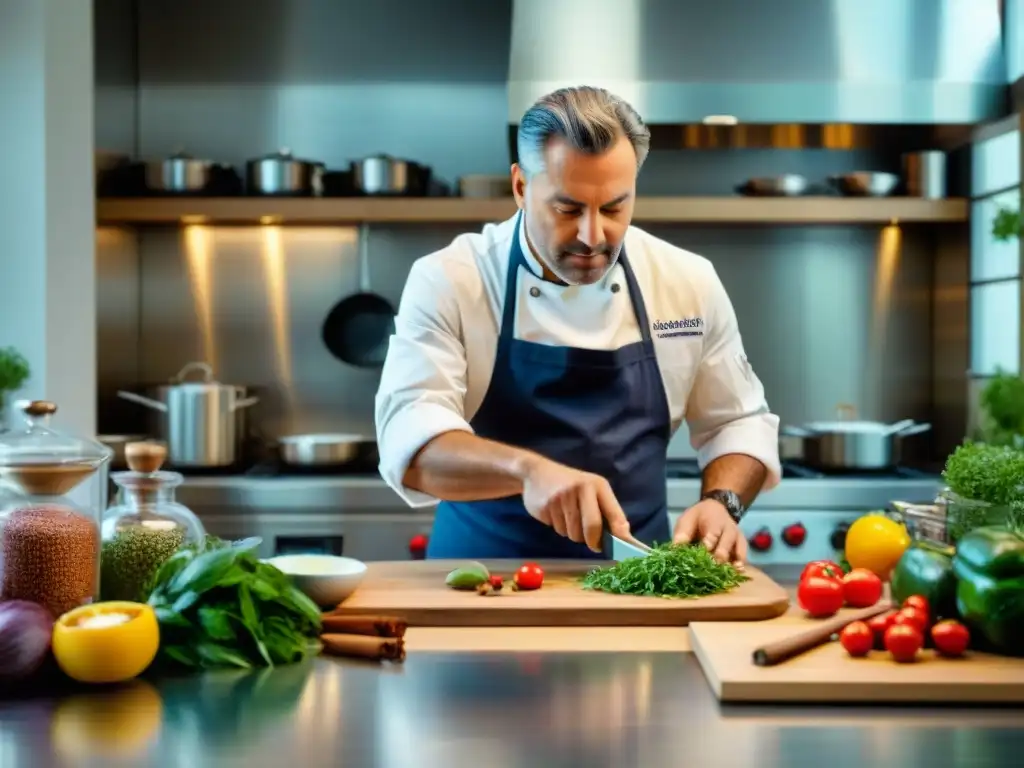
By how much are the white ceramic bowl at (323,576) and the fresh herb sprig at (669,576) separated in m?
0.36

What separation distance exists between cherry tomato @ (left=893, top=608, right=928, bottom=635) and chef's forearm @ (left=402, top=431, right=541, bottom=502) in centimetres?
68

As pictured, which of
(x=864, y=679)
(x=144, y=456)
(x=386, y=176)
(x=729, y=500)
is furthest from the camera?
(x=386, y=176)

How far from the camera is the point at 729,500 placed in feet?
7.61

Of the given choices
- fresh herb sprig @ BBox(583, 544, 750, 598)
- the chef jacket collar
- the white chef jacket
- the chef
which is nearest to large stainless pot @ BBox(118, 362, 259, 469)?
the chef

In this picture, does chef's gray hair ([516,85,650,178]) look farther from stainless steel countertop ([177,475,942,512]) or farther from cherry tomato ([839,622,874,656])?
stainless steel countertop ([177,475,942,512])

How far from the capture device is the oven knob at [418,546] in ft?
11.5

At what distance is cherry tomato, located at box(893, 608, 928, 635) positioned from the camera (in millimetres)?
1586

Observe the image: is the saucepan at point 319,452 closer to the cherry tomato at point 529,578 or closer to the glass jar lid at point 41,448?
the cherry tomato at point 529,578

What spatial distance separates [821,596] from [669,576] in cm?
22

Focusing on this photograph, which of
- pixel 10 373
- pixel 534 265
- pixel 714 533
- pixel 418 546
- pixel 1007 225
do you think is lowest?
pixel 418 546

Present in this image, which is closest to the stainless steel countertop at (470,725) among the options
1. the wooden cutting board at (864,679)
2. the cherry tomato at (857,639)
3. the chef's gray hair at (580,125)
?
the wooden cutting board at (864,679)

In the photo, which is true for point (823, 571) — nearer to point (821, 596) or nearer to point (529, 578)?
point (821, 596)

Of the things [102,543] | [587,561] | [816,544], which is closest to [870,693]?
[587,561]

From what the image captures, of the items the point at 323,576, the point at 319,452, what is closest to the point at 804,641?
the point at 323,576
